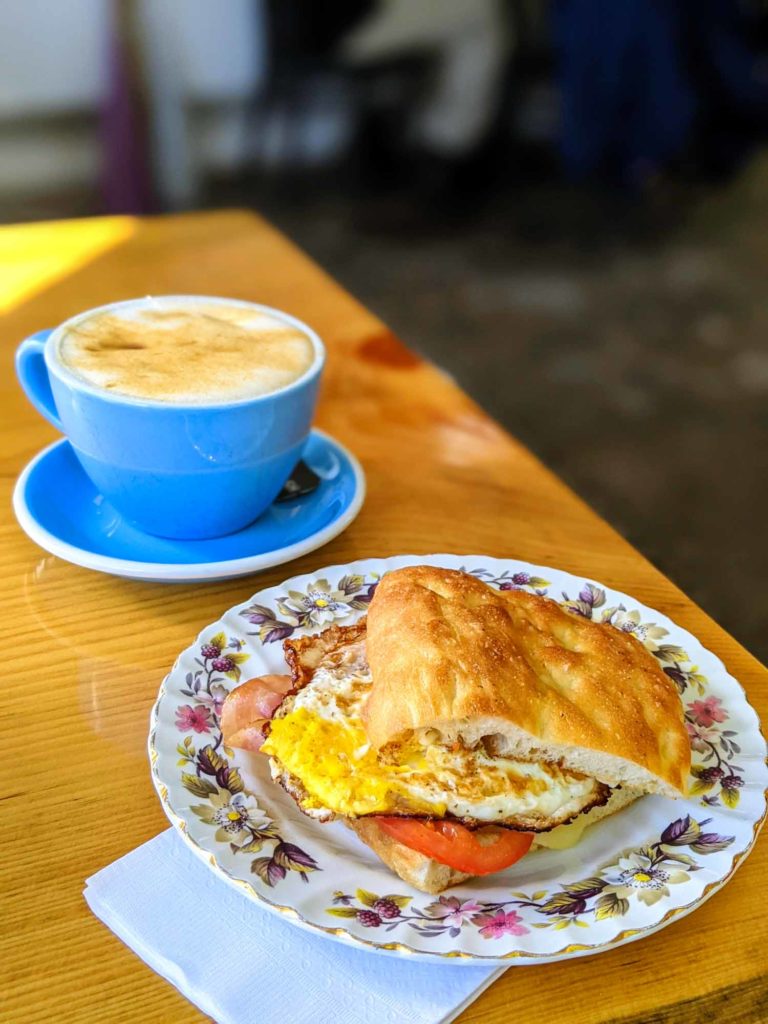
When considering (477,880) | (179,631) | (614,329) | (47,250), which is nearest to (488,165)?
(614,329)

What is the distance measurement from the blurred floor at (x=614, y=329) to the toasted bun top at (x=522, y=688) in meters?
1.57

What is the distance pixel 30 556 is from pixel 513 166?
15.0ft

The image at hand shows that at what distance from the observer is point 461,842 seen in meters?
0.68

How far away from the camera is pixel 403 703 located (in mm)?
704

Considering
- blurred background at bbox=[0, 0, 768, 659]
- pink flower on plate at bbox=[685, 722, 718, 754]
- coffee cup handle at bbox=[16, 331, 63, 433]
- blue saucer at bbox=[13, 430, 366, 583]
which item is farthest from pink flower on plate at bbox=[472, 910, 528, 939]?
blurred background at bbox=[0, 0, 768, 659]

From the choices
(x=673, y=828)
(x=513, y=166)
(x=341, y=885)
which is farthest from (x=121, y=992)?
(x=513, y=166)

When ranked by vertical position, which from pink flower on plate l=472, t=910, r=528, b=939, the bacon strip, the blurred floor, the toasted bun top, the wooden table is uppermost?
the toasted bun top

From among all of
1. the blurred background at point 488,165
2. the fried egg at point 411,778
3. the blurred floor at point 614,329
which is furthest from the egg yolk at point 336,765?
the blurred background at point 488,165

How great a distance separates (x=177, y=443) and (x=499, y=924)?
20.4 inches

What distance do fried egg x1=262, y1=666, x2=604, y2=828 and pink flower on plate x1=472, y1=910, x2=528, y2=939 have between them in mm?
69

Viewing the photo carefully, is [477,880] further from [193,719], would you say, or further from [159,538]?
[159,538]

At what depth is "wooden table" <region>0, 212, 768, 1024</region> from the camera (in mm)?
634

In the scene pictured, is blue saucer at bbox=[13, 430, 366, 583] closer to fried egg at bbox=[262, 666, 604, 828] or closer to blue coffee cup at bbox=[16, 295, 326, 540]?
blue coffee cup at bbox=[16, 295, 326, 540]

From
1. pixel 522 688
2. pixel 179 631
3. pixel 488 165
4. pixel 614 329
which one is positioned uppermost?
pixel 522 688
